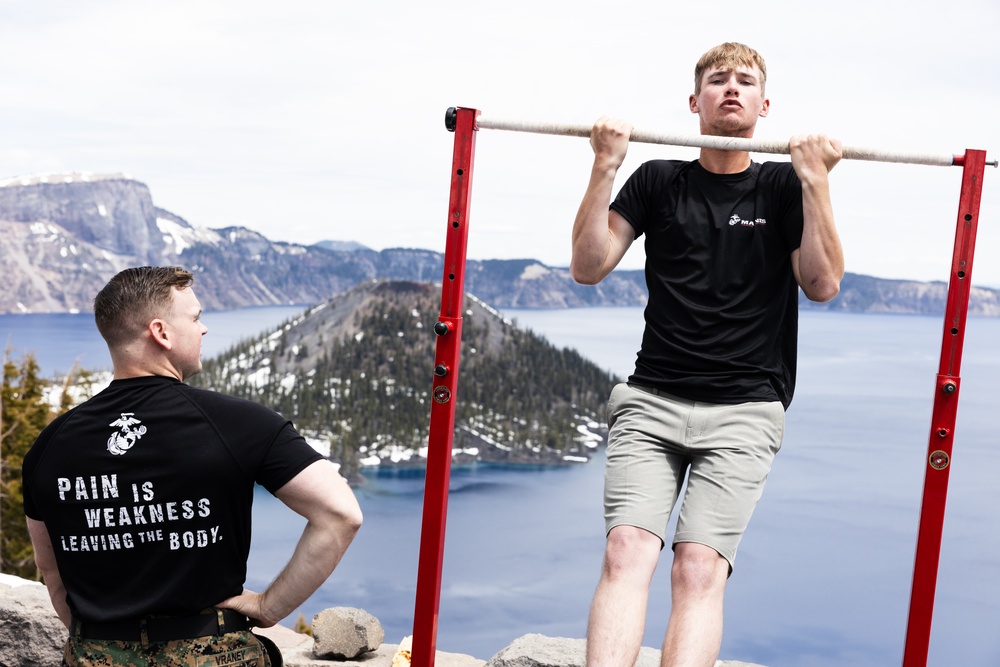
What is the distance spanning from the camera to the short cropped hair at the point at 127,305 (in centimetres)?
254

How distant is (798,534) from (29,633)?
228 feet

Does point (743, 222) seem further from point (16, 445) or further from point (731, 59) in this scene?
point (16, 445)

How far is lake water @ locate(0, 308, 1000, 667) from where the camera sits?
6212 cm

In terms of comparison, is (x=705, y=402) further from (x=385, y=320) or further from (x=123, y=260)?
(x=123, y=260)

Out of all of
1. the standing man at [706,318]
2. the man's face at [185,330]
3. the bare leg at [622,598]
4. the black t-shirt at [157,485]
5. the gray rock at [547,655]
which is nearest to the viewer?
the black t-shirt at [157,485]

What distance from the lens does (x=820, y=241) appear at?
312 centimetres

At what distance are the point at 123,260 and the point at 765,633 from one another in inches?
2673

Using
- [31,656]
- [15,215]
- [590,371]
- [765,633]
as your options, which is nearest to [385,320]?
[590,371]

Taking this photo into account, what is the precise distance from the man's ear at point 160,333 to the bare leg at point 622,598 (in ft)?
4.49

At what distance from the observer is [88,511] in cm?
248

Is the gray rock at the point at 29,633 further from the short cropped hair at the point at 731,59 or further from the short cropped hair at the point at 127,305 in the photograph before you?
the short cropped hair at the point at 731,59

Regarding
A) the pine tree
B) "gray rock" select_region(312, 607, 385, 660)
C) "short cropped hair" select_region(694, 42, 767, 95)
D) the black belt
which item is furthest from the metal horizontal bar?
the pine tree

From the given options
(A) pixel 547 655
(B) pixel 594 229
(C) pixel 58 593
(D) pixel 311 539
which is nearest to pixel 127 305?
(D) pixel 311 539

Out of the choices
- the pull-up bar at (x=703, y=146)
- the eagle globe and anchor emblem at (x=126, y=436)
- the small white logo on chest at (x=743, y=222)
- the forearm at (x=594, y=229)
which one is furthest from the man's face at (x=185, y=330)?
the small white logo on chest at (x=743, y=222)
